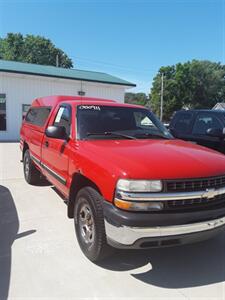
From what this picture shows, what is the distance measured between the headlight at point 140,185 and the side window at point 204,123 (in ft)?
14.5

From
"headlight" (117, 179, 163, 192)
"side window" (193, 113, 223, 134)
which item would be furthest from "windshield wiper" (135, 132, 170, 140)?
"side window" (193, 113, 223, 134)

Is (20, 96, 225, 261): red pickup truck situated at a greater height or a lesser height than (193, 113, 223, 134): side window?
lesser

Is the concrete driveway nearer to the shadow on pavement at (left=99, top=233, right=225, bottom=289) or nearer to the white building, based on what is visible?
the shadow on pavement at (left=99, top=233, right=225, bottom=289)

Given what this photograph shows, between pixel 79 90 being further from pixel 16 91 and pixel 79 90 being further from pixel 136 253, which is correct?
pixel 136 253

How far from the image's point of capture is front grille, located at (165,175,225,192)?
3264mm

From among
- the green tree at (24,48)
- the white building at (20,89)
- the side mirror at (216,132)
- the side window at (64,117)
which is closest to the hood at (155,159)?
the side window at (64,117)

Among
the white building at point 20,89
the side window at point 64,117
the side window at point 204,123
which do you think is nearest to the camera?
the side window at point 64,117

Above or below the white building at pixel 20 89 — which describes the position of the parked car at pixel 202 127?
below

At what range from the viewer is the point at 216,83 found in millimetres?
69562

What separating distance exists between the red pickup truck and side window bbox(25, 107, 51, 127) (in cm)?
182

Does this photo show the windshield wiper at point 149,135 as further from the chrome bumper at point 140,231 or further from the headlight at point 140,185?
the chrome bumper at point 140,231

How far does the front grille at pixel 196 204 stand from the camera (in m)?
3.28

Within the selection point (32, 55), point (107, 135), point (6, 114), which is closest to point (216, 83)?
point (32, 55)

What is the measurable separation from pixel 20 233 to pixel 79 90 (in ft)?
59.0
